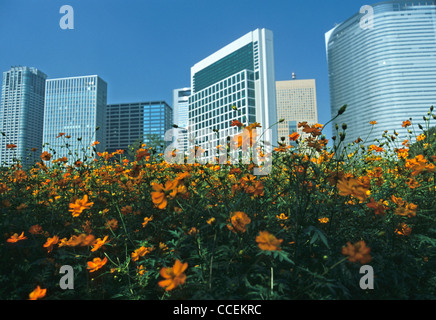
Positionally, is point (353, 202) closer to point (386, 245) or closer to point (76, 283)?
point (386, 245)

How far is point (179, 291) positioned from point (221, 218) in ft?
1.01

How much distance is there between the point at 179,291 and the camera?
98 centimetres

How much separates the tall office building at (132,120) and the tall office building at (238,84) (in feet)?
150

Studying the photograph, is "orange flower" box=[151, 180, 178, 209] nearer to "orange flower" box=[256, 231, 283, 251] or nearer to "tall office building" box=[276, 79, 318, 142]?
"orange flower" box=[256, 231, 283, 251]

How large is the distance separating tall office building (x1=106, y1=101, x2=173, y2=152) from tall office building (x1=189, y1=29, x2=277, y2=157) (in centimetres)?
4583

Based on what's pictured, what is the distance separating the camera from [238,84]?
6550 cm

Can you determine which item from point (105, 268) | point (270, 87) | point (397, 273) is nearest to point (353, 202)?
point (397, 273)

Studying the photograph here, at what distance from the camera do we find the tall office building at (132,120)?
119 m

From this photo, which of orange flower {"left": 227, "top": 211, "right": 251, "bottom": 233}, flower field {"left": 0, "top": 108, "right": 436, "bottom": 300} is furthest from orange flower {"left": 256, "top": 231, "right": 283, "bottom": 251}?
orange flower {"left": 227, "top": 211, "right": 251, "bottom": 233}

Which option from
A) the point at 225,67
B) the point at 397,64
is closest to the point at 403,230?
the point at 225,67

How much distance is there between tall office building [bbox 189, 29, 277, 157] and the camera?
62.0 metres

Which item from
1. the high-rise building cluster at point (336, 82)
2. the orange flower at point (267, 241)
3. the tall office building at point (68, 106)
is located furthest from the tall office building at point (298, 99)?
the orange flower at point (267, 241)

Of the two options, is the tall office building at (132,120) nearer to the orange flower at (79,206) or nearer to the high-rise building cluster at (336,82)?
the high-rise building cluster at (336,82)

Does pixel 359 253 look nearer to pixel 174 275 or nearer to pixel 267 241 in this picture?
pixel 267 241
